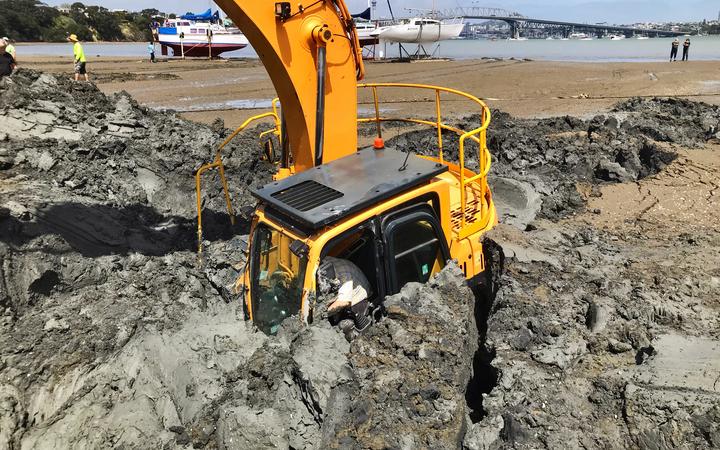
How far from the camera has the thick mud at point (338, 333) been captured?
3.08 m

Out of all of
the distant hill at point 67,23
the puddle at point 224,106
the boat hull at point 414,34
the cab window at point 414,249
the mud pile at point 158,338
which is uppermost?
the distant hill at point 67,23

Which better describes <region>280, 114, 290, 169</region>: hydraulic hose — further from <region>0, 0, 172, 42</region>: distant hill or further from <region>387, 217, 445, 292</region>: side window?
<region>0, 0, 172, 42</region>: distant hill

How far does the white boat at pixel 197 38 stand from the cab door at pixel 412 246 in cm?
3522

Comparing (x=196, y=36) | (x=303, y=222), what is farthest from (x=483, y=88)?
(x=196, y=36)

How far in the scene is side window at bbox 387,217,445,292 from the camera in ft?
13.0

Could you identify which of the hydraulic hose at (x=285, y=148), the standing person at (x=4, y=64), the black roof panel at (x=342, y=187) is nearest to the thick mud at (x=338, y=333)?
the black roof panel at (x=342, y=187)

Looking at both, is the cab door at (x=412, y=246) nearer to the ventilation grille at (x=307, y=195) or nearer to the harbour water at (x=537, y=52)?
the ventilation grille at (x=307, y=195)

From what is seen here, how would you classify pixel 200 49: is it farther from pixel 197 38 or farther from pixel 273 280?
pixel 273 280

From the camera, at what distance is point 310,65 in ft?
14.4

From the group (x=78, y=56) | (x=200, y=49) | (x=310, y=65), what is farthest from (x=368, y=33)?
(x=310, y=65)

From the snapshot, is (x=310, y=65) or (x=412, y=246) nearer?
(x=412, y=246)

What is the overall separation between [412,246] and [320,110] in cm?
142

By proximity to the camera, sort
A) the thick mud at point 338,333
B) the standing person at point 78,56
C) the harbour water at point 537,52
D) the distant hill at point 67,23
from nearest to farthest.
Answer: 1. the thick mud at point 338,333
2. the standing person at point 78,56
3. the harbour water at point 537,52
4. the distant hill at point 67,23

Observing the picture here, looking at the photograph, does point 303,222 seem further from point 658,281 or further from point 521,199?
point 521,199
